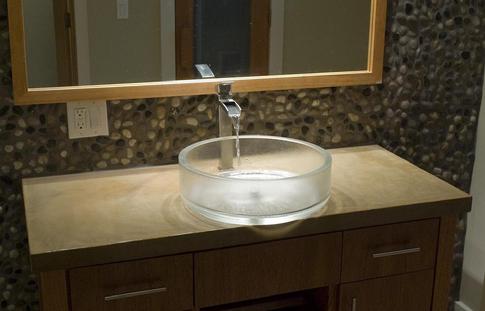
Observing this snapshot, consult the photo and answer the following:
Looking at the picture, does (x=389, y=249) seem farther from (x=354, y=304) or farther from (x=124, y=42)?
(x=124, y=42)

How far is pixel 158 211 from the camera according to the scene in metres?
1.61

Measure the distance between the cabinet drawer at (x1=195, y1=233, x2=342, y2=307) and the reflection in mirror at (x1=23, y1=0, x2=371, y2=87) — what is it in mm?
585

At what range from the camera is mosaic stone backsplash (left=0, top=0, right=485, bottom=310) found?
183 cm

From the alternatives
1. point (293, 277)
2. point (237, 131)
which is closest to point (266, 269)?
point (293, 277)

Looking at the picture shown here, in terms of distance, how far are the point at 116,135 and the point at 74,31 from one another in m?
0.32

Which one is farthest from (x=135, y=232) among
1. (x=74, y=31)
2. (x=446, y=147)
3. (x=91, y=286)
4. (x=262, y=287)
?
(x=446, y=147)

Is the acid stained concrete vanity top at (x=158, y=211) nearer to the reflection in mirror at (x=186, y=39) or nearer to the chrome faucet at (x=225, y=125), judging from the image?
the chrome faucet at (x=225, y=125)

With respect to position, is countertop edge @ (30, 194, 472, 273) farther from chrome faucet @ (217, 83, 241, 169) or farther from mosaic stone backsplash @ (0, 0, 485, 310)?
mosaic stone backsplash @ (0, 0, 485, 310)

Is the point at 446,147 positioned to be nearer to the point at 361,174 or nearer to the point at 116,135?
the point at 361,174

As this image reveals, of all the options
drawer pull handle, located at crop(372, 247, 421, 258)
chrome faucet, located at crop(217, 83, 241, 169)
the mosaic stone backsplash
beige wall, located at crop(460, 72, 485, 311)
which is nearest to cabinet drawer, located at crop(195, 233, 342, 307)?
drawer pull handle, located at crop(372, 247, 421, 258)

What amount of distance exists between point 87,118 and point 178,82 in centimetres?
27

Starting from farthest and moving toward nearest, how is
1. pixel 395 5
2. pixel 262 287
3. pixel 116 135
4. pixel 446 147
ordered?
pixel 446 147, pixel 395 5, pixel 116 135, pixel 262 287

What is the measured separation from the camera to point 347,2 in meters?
2.01

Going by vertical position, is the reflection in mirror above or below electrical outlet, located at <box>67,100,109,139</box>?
above
